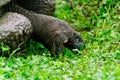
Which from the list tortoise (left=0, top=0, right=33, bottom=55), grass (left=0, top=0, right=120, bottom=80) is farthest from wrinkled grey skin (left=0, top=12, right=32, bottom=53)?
grass (left=0, top=0, right=120, bottom=80)

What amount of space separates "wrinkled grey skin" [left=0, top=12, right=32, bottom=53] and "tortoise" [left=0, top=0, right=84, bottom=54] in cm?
31

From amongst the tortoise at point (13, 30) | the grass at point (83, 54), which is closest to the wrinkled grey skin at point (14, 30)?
the tortoise at point (13, 30)

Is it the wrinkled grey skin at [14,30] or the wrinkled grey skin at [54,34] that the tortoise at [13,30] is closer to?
the wrinkled grey skin at [14,30]

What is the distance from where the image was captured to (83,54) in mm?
5805

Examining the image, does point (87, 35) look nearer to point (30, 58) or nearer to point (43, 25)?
point (43, 25)

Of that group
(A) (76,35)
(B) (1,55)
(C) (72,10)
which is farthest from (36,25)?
(C) (72,10)

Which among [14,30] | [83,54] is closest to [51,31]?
[83,54]

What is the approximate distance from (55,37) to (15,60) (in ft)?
3.25

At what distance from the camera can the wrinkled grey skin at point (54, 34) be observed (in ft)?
19.4

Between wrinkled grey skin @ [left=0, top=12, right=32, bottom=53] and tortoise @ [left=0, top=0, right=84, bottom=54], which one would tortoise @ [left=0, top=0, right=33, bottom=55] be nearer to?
wrinkled grey skin @ [left=0, top=12, right=32, bottom=53]

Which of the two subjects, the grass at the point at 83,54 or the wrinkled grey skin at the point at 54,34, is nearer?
the grass at the point at 83,54

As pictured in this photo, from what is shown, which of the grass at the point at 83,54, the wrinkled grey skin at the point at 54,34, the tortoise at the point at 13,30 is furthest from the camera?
the wrinkled grey skin at the point at 54,34

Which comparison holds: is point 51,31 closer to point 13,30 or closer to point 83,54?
point 83,54

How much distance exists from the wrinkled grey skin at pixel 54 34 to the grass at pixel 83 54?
0.10 metres
